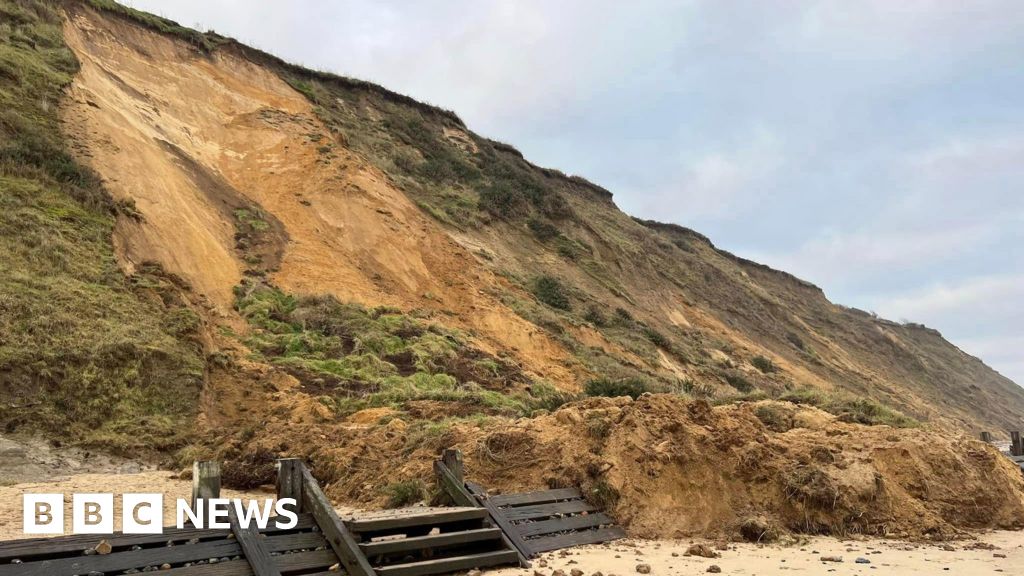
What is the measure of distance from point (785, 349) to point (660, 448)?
117 feet

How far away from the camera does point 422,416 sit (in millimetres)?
11125

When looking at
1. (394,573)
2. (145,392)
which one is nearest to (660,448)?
(394,573)

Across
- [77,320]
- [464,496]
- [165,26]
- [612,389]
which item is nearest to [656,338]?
[612,389]

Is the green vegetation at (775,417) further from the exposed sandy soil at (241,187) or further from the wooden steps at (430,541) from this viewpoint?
the exposed sandy soil at (241,187)

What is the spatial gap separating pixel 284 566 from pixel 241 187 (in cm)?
2055

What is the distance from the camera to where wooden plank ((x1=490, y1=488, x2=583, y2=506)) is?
6.52 m

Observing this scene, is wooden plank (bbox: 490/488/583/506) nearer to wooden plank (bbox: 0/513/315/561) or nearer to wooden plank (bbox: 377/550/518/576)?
wooden plank (bbox: 377/550/518/576)

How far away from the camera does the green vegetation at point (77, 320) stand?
32.5ft

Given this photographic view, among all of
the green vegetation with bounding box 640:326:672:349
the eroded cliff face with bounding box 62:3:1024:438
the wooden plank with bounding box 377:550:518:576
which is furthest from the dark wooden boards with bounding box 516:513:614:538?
the green vegetation with bounding box 640:326:672:349

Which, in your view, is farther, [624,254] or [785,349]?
[785,349]

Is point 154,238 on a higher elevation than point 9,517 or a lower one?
higher

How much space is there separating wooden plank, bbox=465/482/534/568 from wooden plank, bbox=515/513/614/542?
0.38 feet

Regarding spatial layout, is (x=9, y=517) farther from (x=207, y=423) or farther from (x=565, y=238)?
(x=565, y=238)

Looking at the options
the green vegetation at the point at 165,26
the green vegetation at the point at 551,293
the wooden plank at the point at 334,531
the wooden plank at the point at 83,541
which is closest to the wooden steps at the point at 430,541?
the wooden plank at the point at 334,531
